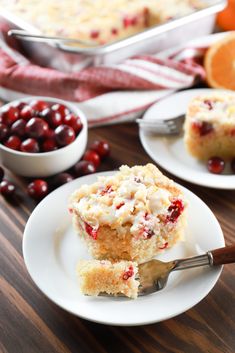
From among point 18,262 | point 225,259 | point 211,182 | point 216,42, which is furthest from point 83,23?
point 225,259

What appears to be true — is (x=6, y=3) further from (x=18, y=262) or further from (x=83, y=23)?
(x=18, y=262)

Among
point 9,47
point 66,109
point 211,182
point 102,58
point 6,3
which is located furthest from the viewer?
point 6,3

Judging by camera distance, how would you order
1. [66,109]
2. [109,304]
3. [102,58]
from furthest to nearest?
[102,58]
[66,109]
[109,304]

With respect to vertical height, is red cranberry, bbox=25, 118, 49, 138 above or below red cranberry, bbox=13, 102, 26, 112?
below

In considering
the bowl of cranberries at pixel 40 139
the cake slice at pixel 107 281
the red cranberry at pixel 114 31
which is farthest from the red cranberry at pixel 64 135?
the red cranberry at pixel 114 31

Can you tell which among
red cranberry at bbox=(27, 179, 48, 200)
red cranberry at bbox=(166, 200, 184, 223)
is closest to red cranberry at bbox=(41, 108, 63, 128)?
red cranberry at bbox=(27, 179, 48, 200)

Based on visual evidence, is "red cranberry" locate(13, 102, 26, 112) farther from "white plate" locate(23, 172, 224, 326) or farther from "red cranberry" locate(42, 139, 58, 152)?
"white plate" locate(23, 172, 224, 326)

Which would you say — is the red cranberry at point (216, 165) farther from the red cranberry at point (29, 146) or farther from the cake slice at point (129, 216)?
the red cranberry at point (29, 146)
